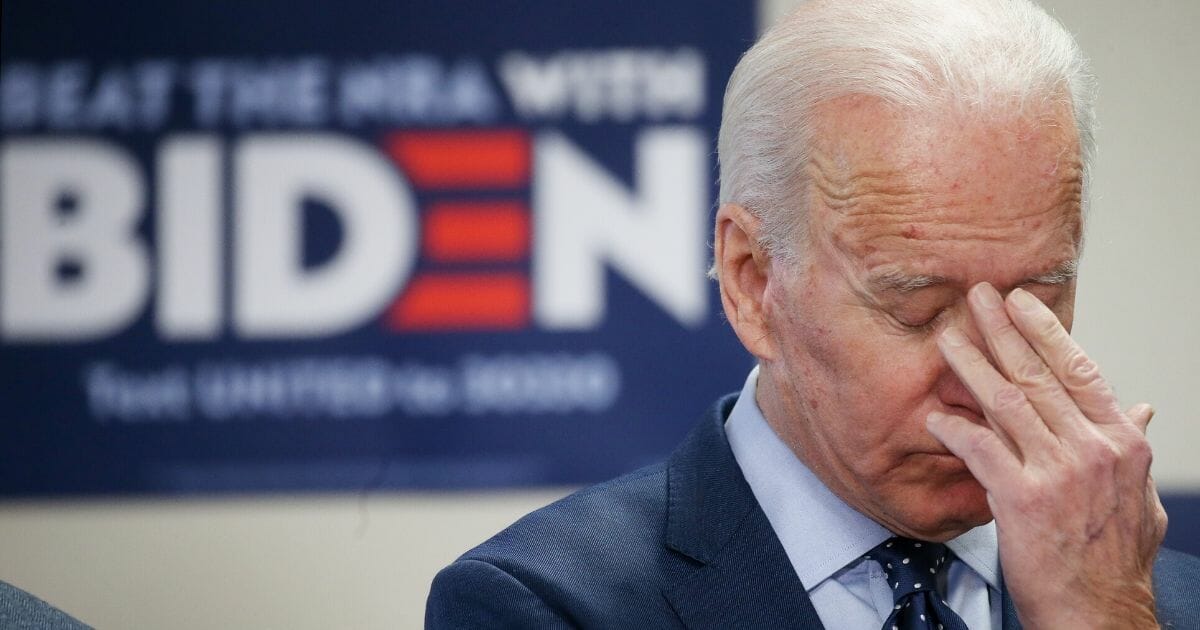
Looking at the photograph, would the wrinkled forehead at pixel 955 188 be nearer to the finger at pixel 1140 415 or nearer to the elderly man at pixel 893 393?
the elderly man at pixel 893 393

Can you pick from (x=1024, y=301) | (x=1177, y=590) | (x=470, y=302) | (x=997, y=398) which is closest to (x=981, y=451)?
(x=997, y=398)

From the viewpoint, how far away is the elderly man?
1.39 meters

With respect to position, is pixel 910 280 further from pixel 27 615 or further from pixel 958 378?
pixel 27 615

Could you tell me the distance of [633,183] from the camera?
2.94m

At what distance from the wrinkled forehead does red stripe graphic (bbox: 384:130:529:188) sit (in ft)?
5.06

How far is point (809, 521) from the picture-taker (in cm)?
160

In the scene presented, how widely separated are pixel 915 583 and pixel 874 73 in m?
0.55

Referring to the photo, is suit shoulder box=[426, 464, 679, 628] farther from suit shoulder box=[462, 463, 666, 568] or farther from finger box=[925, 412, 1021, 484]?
finger box=[925, 412, 1021, 484]

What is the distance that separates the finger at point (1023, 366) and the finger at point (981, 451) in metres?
0.05

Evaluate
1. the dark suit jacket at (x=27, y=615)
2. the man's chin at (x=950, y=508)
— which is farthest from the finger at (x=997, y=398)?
the dark suit jacket at (x=27, y=615)

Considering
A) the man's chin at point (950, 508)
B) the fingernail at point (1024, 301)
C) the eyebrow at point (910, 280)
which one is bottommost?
the man's chin at point (950, 508)

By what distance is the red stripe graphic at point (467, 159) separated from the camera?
115 inches

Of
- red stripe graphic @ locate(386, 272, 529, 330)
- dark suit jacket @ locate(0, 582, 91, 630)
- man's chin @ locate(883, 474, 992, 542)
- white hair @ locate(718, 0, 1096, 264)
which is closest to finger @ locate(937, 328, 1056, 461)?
man's chin @ locate(883, 474, 992, 542)

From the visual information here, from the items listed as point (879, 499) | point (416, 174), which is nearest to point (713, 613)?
point (879, 499)
